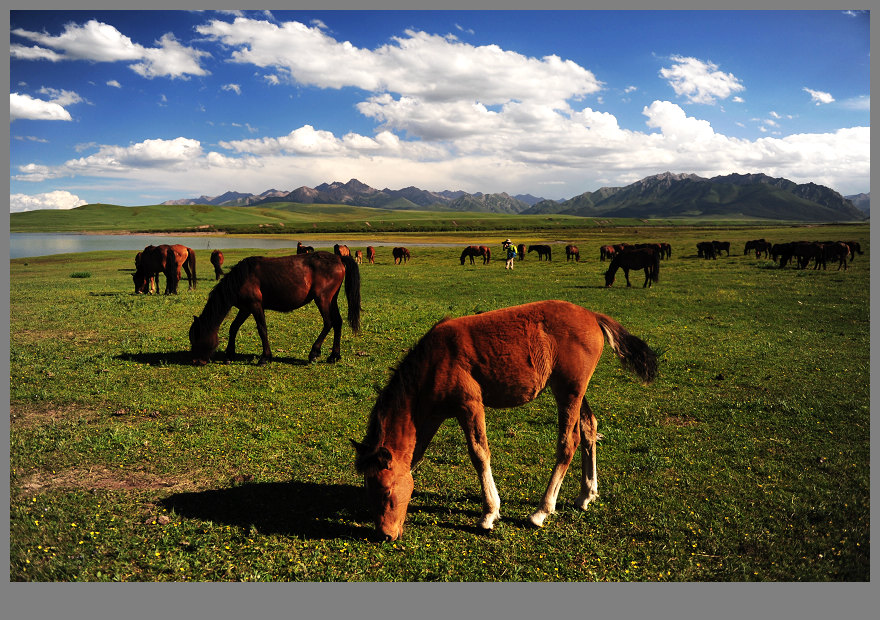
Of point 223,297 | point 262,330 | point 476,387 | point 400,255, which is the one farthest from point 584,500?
point 400,255

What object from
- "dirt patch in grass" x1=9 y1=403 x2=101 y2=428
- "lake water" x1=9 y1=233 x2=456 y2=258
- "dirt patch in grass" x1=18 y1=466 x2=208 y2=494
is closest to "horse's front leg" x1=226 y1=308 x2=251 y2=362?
"dirt patch in grass" x1=9 y1=403 x2=101 y2=428

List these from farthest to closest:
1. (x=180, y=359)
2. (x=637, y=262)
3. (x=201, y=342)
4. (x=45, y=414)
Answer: (x=637, y=262), (x=180, y=359), (x=201, y=342), (x=45, y=414)

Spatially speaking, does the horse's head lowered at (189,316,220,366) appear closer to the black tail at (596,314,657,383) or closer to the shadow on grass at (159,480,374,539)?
the shadow on grass at (159,480,374,539)

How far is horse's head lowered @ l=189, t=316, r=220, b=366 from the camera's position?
12.0m

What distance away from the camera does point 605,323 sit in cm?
616

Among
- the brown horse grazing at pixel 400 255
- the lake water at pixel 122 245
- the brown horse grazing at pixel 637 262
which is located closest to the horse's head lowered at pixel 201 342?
the brown horse grazing at pixel 637 262

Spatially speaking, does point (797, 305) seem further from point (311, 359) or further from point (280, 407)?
point (280, 407)

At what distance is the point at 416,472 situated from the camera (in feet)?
23.4

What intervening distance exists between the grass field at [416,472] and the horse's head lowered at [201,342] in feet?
1.49

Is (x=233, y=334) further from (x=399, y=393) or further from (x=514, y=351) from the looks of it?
(x=514, y=351)

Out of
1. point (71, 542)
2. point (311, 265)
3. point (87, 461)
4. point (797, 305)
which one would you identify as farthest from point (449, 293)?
point (71, 542)

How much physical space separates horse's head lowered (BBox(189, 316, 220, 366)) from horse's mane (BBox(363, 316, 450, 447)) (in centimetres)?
824

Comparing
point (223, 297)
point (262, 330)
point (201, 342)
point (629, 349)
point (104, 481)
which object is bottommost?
point (104, 481)

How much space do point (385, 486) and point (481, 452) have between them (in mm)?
1153
